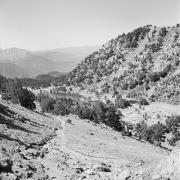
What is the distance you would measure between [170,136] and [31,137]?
339 ft

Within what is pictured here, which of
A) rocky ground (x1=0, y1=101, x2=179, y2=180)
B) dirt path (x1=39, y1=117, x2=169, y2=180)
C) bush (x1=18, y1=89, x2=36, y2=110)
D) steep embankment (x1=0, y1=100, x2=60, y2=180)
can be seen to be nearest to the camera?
rocky ground (x1=0, y1=101, x2=179, y2=180)

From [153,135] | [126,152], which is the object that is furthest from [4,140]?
[153,135]

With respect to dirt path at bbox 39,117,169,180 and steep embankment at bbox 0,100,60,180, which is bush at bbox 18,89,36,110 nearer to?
steep embankment at bbox 0,100,60,180

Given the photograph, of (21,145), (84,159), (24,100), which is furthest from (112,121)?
(21,145)

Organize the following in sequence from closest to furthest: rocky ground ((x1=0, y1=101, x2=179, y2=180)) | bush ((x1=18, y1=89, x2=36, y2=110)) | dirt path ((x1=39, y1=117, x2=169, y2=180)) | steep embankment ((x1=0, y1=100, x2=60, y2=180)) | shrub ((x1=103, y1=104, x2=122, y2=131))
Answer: rocky ground ((x1=0, y1=101, x2=179, y2=180)), steep embankment ((x1=0, y1=100, x2=60, y2=180)), dirt path ((x1=39, y1=117, x2=169, y2=180)), bush ((x1=18, y1=89, x2=36, y2=110)), shrub ((x1=103, y1=104, x2=122, y2=131))

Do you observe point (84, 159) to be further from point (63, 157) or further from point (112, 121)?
point (112, 121)

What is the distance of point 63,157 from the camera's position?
53188mm

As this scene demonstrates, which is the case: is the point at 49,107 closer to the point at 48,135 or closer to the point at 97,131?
the point at 97,131

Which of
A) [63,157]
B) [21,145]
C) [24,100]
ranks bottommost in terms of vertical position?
[24,100]

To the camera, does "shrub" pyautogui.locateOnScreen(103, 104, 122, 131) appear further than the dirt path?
Yes

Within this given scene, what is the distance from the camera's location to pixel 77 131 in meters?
85.4

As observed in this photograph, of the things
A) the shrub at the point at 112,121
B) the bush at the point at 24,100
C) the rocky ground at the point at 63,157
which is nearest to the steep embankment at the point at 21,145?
the rocky ground at the point at 63,157

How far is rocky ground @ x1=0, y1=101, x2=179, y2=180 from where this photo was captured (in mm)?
37656

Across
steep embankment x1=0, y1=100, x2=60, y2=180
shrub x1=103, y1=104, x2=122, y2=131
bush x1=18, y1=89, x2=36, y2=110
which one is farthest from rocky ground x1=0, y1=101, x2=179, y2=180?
shrub x1=103, y1=104, x2=122, y2=131
